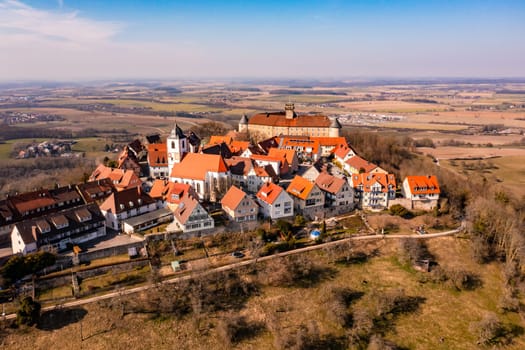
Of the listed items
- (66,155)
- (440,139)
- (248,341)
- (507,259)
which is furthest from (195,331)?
(440,139)

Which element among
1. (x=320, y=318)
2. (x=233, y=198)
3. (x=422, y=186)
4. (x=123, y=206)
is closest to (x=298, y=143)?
(x=422, y=186)

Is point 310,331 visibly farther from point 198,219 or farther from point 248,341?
point 198,219

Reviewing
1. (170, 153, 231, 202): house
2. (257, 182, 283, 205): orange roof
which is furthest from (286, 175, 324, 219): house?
(170, 153, 231, 202): house

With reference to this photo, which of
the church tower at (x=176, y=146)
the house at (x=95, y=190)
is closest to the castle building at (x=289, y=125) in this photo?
the church tower at (x=176, y=146)

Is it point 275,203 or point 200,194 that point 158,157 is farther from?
point 275,203

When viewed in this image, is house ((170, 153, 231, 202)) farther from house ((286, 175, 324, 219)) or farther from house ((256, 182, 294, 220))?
house ((286, 175, 324, 219))

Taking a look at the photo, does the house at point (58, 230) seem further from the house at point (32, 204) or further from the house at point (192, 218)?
the house at point (192, 218)
